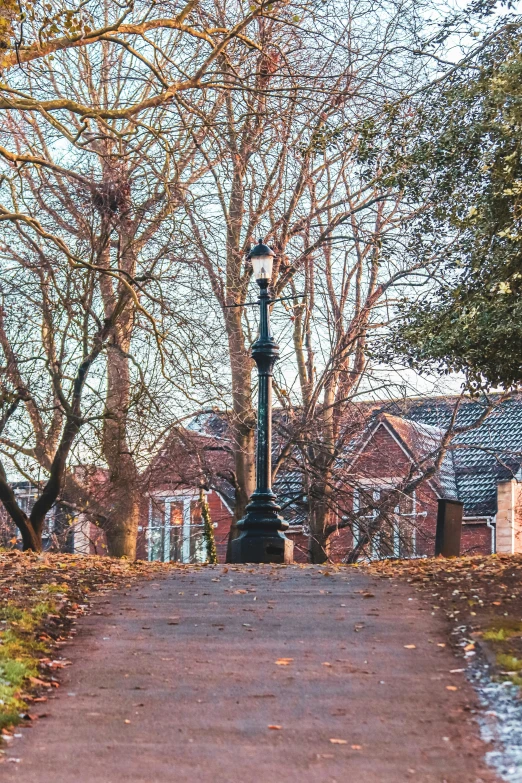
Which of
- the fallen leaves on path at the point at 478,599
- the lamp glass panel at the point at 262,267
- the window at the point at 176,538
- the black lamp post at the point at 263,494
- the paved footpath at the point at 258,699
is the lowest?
the window at the point at 176,538

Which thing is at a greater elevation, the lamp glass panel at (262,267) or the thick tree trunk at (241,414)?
the lamp glass panel at (262,267)

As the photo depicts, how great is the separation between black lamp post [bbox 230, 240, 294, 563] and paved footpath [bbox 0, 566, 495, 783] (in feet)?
16.4

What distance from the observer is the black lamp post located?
16359 millimetres

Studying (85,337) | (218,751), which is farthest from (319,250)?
(218,751)

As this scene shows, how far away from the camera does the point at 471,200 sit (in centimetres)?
1404

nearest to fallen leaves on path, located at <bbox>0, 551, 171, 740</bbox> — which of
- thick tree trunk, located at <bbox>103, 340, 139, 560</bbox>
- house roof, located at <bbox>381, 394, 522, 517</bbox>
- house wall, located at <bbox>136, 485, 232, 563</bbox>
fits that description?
thick tree trunk, located at <bbox>103, 340, 139, 560</bbox>

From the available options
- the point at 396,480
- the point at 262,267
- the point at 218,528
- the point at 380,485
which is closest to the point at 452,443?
the point at 396,480

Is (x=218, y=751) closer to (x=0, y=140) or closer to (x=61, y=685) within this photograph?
(x=61, y=685)

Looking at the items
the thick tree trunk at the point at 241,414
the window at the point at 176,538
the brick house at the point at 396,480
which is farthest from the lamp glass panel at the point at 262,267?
the window at the point at 176,538

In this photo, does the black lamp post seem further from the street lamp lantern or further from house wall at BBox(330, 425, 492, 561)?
house wall at BBox(330, 425, 492, 561)

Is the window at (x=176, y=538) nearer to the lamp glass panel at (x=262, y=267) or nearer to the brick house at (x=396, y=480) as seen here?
the brick house at (x=396, y=480)

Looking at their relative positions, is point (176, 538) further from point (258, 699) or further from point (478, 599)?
point (258, 699)

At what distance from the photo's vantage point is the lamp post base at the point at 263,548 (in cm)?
1633

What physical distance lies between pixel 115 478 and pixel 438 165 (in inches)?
376
